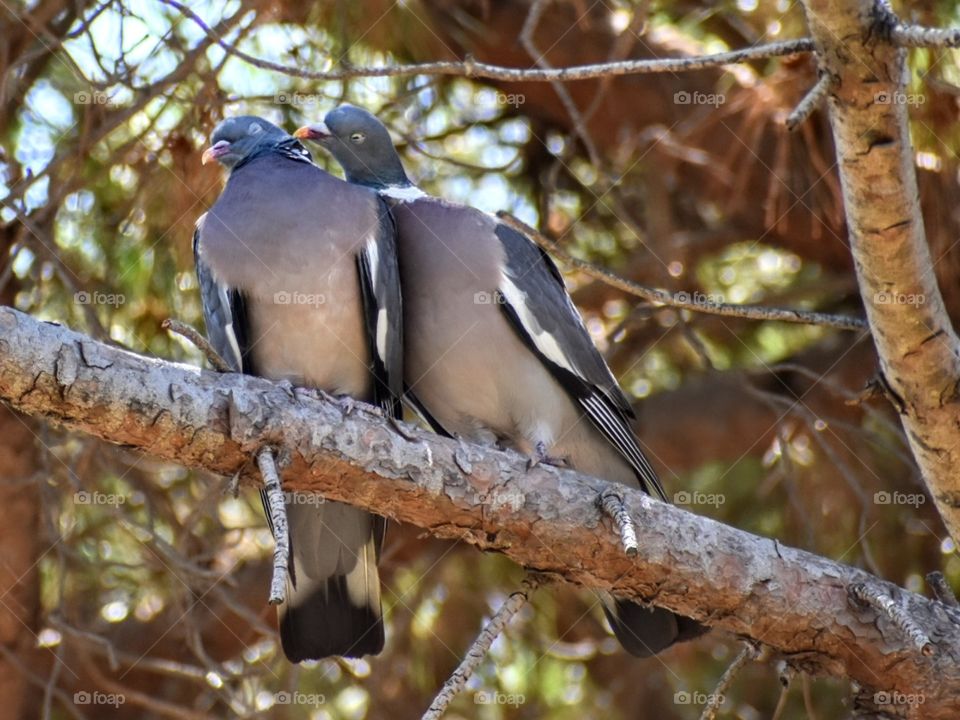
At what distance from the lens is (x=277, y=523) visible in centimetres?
252

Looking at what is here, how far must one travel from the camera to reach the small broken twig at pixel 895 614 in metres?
2.75

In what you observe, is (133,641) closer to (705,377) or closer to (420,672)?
(420,672)

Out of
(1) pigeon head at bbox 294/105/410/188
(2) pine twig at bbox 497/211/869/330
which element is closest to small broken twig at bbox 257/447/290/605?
(2) pine twig at bbox 497/211/869/330

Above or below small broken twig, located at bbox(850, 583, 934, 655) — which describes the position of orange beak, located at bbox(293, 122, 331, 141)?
above

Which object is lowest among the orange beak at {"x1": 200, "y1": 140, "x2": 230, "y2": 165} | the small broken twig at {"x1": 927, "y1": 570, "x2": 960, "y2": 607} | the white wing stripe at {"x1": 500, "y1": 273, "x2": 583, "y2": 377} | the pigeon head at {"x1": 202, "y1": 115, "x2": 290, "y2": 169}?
the small broken twig at {"x1": 927, "y1": 570, "x2": 960, "y2": 607}

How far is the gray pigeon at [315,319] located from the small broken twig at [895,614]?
145 centimetres

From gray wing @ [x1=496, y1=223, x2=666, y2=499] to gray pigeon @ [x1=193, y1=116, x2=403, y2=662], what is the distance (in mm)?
Result: 392

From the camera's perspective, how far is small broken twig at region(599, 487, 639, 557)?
2.68 meters

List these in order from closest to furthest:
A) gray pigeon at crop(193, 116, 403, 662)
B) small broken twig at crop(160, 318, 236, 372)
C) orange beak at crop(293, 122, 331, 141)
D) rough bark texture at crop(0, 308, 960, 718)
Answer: small broken twig at crop(160, 318, 236, 372)
rough bark texture at crop(0, 308, 960, 718)
gray pigeon at crop(193, 116, 403, 662)
orange beak at crop(293, 122, 331, 141)

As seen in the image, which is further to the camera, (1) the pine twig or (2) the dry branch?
(1) the pine twig

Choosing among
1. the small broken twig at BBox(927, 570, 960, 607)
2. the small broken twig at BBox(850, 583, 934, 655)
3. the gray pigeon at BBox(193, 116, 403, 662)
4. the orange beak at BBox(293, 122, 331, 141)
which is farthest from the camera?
the orange beak at BBox(293, 122, 331, 141)

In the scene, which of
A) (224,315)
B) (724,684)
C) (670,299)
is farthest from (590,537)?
(224,315)

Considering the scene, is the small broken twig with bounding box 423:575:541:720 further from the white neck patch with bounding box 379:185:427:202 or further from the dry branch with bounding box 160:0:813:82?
the white neck patch with bounding box 379:185:427:202

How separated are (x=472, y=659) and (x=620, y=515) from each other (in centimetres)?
47
